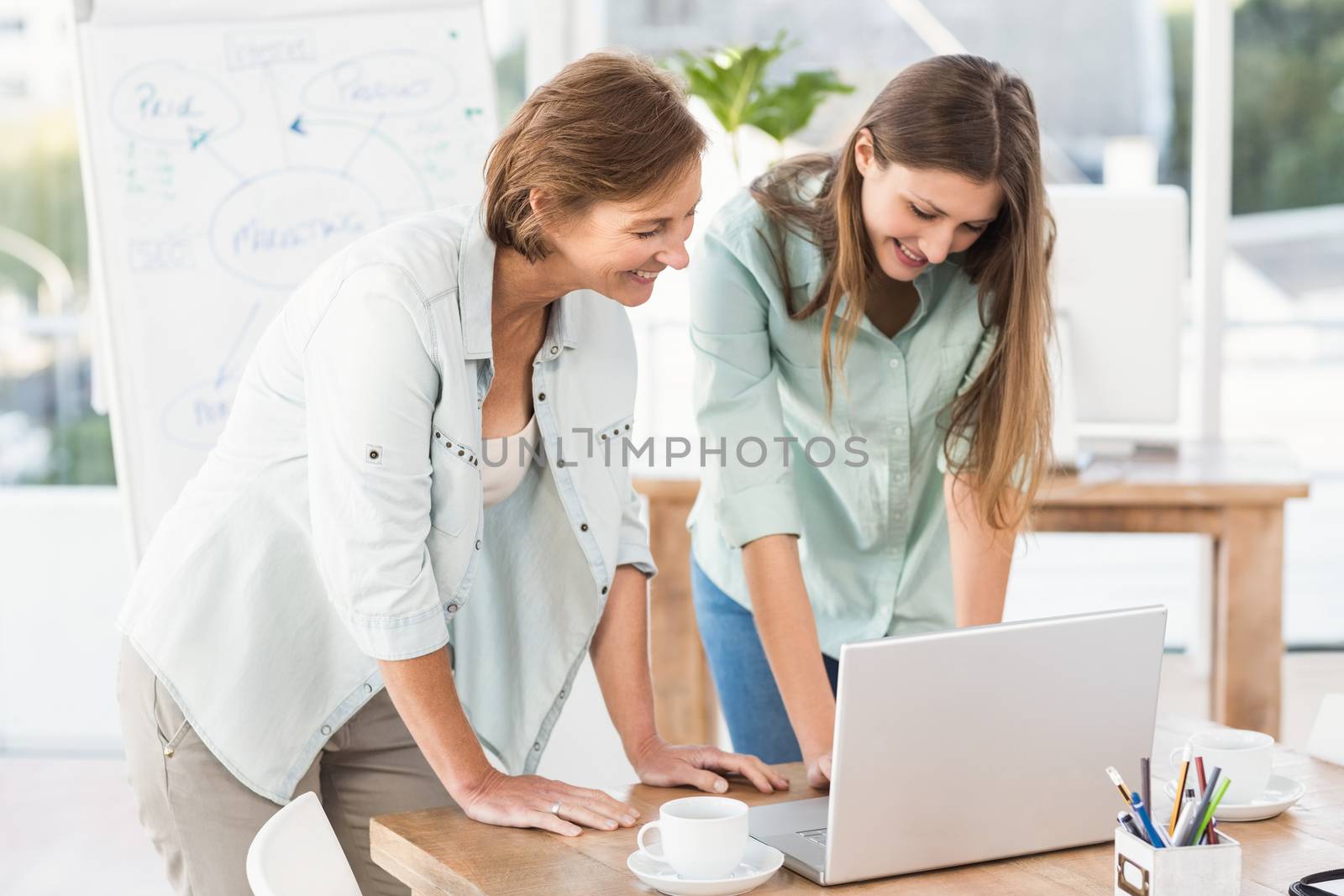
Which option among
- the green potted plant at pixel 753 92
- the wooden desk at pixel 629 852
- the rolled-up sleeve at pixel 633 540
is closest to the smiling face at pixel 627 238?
the rolled-up sleeve at pixel 633 540

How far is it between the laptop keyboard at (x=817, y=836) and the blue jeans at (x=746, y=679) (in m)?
0.55

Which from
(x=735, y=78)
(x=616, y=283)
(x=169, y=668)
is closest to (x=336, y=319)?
(x=616, y=283)

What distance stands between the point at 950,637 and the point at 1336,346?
120 inches

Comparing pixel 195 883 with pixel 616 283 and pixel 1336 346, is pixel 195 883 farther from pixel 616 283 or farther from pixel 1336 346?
pixel 1336 346

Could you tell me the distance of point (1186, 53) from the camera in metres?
3.59

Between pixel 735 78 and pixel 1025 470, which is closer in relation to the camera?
pixel 1025 470

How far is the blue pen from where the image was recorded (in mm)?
1032

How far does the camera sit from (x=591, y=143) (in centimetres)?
133

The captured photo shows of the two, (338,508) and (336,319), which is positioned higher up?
(336,319)

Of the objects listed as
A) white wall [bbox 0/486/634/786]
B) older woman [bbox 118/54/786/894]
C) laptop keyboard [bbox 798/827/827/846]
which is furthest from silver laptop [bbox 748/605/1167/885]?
white wall [bbox 0/486/634/786]

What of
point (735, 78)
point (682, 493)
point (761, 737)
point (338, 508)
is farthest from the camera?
point (735, 78)

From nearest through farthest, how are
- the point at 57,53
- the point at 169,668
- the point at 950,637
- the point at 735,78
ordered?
the point at 950,637
the point at 169,668
the point at 735,78
the point at 57,53

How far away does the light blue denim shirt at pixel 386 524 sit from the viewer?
1310 mm

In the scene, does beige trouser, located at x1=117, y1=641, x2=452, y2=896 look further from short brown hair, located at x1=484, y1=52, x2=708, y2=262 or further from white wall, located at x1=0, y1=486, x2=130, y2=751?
white wall, located at x1=0, y1=486, x2=130, y2=751
